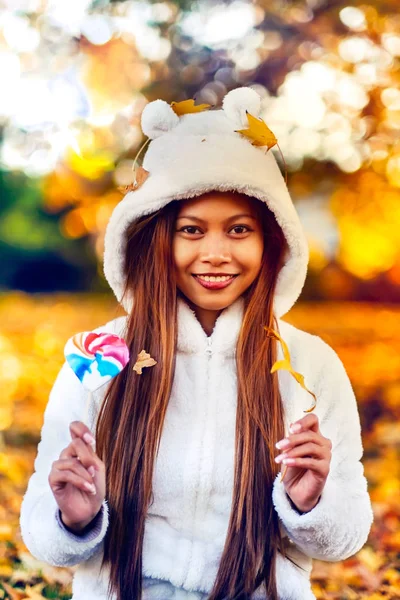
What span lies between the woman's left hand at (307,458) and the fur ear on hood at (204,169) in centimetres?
46

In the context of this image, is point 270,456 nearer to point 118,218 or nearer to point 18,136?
point 118,218

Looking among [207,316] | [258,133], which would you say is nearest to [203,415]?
[207,316]

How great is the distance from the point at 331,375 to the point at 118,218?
65cm

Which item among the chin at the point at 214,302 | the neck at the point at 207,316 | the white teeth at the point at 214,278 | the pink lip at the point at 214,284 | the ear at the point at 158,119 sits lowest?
the neck at the point at 207,316

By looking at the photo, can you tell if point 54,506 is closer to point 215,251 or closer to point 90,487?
point 90,487

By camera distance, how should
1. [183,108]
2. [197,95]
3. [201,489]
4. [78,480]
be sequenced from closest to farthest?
[78,480] < [201,489] < [183,108] < [197,95]

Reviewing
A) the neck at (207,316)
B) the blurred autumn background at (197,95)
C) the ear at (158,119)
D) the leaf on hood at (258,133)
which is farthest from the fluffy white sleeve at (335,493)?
the blurred autumn background at (197,95)

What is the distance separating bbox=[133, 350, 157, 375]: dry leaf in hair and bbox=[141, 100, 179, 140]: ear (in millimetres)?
519

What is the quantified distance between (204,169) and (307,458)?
0.67 meters

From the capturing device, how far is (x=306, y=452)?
5.22 ft

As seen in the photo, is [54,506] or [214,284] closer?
[54,506]

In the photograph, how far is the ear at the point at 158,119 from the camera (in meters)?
1.82

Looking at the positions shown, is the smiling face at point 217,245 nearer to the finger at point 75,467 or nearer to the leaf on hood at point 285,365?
the leaf on hood at point 285,365

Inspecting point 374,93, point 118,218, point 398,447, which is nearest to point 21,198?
point 374,93
